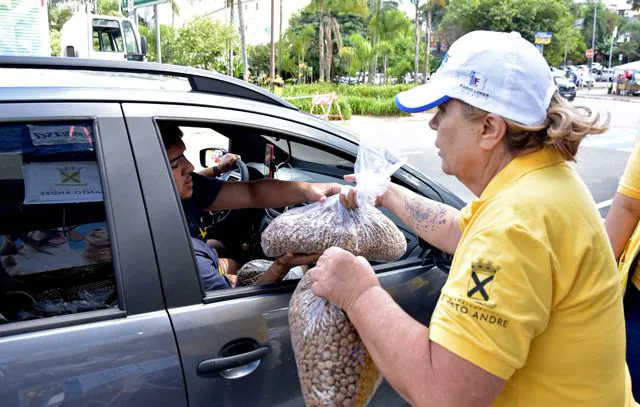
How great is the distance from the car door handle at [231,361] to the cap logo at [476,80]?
1022mm

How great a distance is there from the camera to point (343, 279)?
1375 mm

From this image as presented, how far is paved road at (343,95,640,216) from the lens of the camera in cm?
901

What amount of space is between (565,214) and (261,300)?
3.25ft

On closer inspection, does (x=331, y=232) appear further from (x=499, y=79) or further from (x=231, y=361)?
(x=499, y=79)

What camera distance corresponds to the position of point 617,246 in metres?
2.26

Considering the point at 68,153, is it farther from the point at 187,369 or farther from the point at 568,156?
the point at 568,156

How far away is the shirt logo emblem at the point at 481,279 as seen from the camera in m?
1.09

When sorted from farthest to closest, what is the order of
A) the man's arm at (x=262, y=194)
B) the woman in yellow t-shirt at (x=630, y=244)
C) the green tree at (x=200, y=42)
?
the green tree at (x=200, y=42) < the man's arm at (x=262, y=194) < the woman in yellow t-shirt at (x=630, y=244)

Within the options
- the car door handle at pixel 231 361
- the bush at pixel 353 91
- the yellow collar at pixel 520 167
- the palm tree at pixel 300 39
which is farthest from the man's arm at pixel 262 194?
the palm tree at pixel 300 39

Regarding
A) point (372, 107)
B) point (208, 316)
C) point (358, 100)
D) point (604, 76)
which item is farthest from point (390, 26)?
point (604, 76)

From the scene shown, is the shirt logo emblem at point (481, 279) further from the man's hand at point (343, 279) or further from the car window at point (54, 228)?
the car window at point (54, 228)

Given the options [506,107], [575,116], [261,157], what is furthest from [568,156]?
[261,157]

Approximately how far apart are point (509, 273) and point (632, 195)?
140 centimetres

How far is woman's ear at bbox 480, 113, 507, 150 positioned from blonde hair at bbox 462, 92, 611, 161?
12 mm
